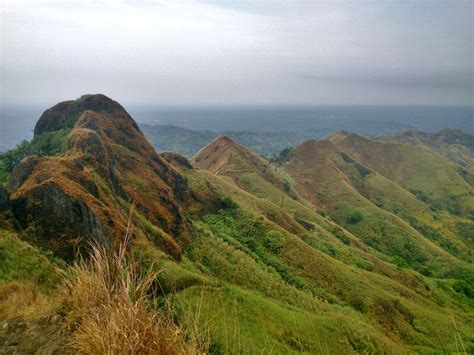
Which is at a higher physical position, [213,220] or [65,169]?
[65,169]

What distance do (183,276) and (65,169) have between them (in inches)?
349

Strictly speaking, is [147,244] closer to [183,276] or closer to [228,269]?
[183,276]

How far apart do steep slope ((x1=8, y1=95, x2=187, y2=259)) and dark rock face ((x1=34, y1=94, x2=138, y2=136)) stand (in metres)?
0.10

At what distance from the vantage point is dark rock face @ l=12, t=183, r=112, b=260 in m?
12.5

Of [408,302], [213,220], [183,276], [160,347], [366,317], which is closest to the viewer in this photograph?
[160,347]

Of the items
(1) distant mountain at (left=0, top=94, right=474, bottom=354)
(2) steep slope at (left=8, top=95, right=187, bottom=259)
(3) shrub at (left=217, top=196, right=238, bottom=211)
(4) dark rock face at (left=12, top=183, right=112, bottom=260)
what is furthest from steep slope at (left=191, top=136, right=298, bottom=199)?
(4) dark rock face at (left=12, top=183, right=112, bottom=260)

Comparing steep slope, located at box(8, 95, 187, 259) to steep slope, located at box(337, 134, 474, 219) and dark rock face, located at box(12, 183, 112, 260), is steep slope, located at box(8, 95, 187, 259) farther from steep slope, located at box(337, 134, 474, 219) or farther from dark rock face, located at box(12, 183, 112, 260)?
steep slope, located at box(337, 134, 474, 219)

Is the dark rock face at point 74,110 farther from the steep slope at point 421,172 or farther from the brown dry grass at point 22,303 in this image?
the steep slope at point 421,172

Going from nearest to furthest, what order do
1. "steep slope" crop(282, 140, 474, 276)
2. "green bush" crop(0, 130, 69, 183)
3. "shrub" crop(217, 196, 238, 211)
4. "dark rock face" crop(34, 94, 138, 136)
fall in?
"green bush" crop(0, 130, 69, 183) < "dark rock face" crop(34, 94, 138, 136) < "shrub" crop(217, 196, 238, 211) < "steep slope" crop(282, 140, 474, 276)

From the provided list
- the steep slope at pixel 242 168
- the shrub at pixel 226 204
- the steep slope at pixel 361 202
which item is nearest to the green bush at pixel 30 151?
the shrub at pixel 226 204

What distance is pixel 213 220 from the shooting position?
104ft

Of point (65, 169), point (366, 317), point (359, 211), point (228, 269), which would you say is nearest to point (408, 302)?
point (366, 317)

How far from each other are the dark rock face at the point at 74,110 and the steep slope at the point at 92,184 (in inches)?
4.0

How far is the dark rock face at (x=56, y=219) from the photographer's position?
40.9ft
